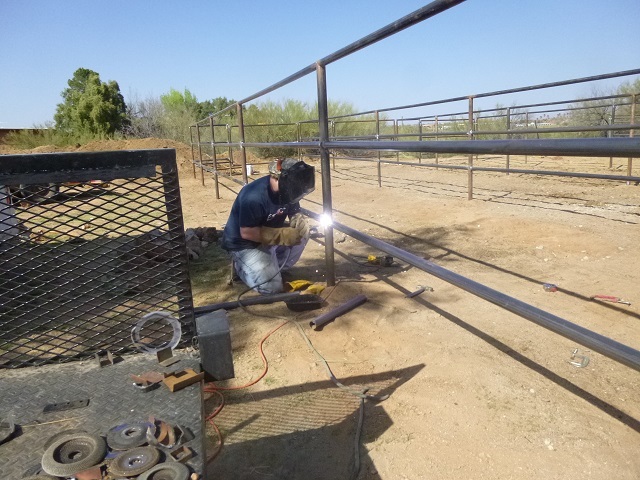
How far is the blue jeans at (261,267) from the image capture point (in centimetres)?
341

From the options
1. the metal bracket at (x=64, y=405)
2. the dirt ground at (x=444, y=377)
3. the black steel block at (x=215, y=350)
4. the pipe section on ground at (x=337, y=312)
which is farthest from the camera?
the pipe section on ground at (x=337, y=312)

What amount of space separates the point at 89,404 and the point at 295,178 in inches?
78.7

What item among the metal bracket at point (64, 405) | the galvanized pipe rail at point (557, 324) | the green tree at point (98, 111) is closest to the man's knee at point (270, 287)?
the galvanized pipe rail at point (557, 324)

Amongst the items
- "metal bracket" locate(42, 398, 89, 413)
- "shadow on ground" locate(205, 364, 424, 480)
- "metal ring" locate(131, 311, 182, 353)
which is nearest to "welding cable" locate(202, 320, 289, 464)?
"shadow on ground" locate(205, 364, 424, 480)

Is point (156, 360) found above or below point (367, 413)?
above

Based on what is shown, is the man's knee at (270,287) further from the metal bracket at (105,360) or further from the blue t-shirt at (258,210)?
the metal bracket at (105,360)

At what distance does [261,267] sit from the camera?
3492 millimetres

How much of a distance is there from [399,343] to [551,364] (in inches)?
27.2

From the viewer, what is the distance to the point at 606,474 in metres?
1.47

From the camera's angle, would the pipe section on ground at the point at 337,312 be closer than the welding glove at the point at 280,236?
Yes

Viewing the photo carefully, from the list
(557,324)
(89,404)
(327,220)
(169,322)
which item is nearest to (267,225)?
(327,220)

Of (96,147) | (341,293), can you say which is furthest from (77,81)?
(341,293)

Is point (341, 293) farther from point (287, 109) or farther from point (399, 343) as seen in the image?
point (287, 109)

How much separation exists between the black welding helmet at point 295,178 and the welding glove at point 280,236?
221 millimetres
